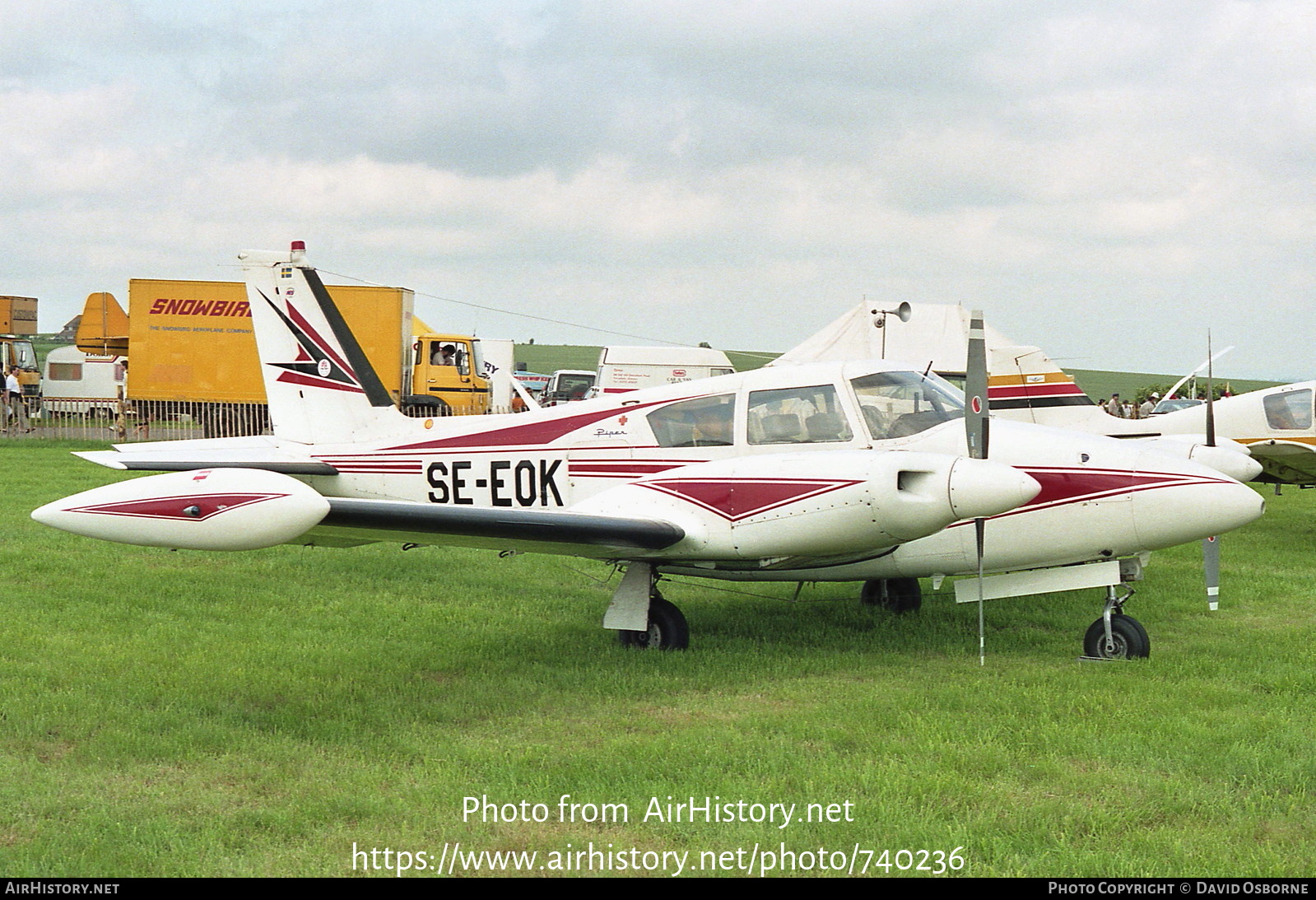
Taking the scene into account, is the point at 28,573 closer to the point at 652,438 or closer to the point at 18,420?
the point at 652,438

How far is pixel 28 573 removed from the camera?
37.4 ft

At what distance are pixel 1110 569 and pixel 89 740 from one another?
6700mm

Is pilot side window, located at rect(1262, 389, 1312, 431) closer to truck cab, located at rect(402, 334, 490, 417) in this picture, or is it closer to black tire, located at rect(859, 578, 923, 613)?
black tire, located at rect(859, 578, 923, 613)

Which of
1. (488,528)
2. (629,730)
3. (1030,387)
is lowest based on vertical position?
(629,730)

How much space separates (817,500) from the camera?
24.9ft

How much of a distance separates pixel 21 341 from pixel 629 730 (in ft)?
135

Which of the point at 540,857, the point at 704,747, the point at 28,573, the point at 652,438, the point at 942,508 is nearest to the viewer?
A: the point at 540,857

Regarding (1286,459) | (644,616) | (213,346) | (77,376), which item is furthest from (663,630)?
(77,376)

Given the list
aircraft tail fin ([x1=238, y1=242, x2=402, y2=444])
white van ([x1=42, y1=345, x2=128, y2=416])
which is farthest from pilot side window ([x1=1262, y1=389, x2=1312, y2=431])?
white van ([x1=42, y1=345, x2=128, y2=416])

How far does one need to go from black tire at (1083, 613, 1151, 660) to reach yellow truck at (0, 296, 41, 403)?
128ft

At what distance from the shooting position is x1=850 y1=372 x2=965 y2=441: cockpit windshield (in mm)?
8391

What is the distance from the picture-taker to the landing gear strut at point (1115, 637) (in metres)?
8.12

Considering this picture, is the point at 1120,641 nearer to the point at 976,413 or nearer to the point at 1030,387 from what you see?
the point at 976,413
